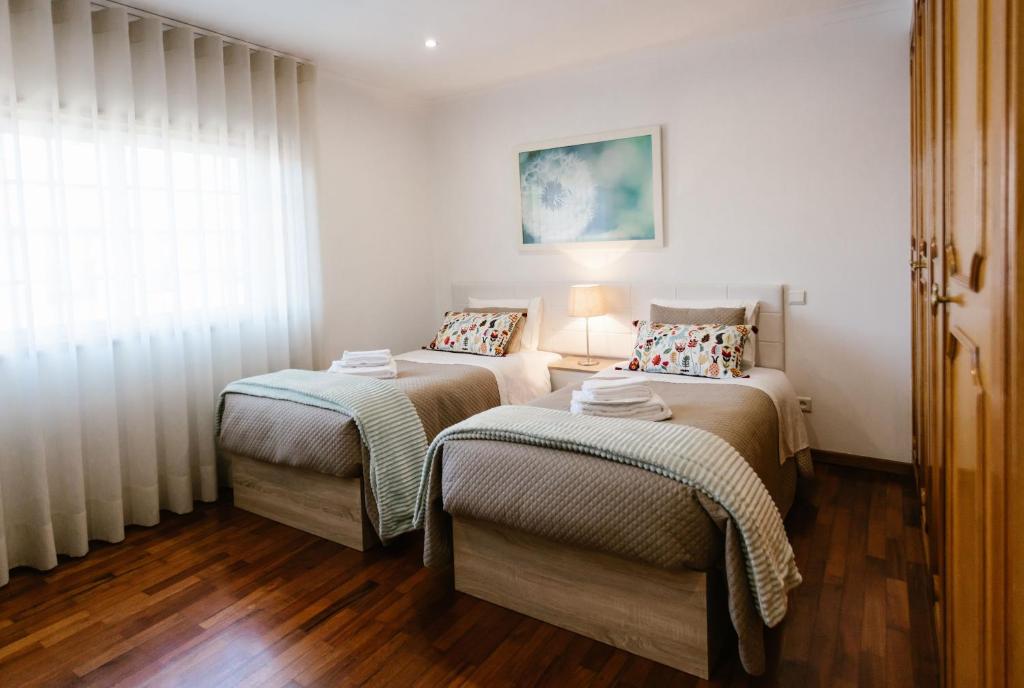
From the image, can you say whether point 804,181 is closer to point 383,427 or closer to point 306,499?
point 383,427

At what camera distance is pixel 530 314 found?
14.7 feet

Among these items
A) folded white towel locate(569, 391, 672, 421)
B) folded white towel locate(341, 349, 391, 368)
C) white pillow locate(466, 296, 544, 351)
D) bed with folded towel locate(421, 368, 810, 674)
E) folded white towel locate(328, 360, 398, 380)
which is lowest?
bed with folded towel locate(421, 368, 810, 674)

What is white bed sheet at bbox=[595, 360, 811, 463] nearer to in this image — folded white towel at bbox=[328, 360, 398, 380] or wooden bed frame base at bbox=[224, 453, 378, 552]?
folded white towel at bbox=[328, 360, 398, 380]

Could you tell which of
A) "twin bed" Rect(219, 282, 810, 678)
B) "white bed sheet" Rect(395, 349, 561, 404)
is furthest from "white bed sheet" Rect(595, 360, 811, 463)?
"white bed sheet" Rect(395, 349, 561, 404)

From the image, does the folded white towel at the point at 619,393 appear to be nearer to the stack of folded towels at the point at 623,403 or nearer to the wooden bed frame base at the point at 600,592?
the stack of folded towels at the point at 623,403

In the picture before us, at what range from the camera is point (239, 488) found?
3.33 m

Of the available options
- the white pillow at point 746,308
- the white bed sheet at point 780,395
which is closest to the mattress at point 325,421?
the white bed sheet at point 780,395

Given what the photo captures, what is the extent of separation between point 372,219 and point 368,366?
5.07 feet

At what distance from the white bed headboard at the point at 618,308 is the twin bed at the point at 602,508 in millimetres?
844

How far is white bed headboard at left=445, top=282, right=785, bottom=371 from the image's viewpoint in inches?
146

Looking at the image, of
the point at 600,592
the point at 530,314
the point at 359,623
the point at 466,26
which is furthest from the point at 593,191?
the point at 359,623

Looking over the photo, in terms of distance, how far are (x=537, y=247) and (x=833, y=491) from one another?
95.5 inches

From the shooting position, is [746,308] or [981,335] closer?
[981,335]

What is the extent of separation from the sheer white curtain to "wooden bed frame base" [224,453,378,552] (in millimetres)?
376
